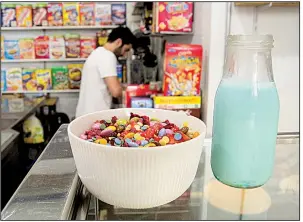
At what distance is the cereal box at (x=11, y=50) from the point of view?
3.87 metres

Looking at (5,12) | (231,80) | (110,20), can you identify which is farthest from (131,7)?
(231,80)

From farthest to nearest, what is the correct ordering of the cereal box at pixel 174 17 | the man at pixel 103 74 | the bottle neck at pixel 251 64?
1. the man at pixel 103 74
2. the cereal box at pixel 174 17
3. the bottle neck at pixel 251 64

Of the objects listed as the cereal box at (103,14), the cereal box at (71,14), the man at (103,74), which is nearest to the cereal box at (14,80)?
the cereal box at (71,14)

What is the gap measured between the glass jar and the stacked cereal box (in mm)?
1298

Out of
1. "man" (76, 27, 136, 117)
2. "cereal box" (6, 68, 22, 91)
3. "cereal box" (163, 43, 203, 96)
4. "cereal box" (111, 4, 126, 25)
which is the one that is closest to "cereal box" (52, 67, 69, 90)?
"cereal box" (6, 68, 22, 91)

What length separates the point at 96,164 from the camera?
1.85ft

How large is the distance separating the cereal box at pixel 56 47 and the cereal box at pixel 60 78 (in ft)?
0.49

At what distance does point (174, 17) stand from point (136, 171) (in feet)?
5.09

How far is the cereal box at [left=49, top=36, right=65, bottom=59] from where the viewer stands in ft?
12.6

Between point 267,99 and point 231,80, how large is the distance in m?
0.08

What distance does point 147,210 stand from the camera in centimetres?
64

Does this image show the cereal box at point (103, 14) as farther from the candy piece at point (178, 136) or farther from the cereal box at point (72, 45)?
the candy piece at point (178, 136)

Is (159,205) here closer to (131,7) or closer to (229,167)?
(229,167)

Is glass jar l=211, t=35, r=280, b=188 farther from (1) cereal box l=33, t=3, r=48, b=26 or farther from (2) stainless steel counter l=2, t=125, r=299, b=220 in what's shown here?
(1) cereal box l=33, t=3, r=48, b=26
